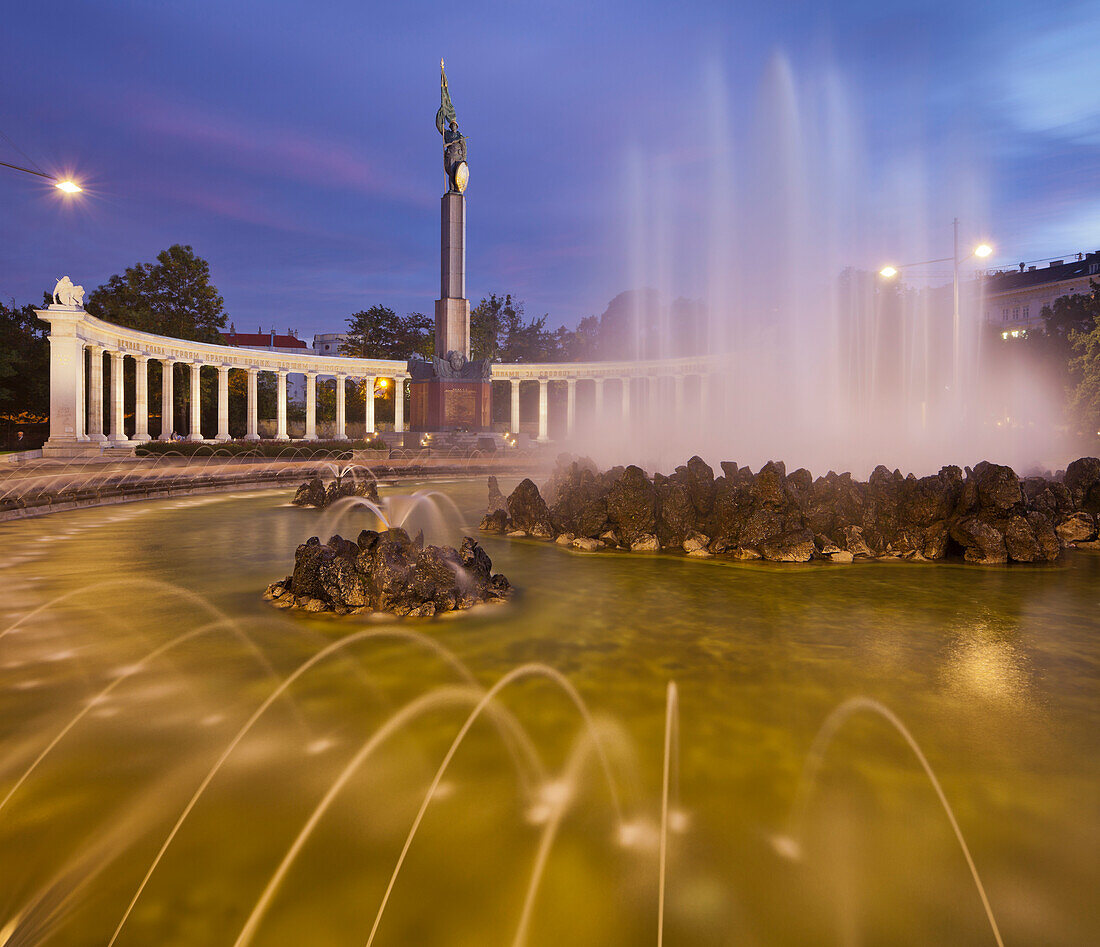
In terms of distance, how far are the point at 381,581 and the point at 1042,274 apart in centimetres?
12250

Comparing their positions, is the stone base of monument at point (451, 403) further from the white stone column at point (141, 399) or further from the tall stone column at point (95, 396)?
the white stone column at point (141, 399)

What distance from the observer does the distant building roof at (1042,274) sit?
92.1m

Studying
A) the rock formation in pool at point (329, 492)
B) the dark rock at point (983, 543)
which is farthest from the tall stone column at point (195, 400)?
the dark rock at point (983, 543)

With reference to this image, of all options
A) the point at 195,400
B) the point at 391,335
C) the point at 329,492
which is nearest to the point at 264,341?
the point at 391,335

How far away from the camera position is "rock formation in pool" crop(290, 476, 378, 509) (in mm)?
22453

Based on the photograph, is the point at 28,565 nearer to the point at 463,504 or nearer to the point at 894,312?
the point at 463,504

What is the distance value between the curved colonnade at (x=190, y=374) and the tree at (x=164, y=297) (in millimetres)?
6863

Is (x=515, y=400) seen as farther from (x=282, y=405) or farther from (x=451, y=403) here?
(x=282, y=405)

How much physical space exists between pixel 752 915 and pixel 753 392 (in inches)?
1436

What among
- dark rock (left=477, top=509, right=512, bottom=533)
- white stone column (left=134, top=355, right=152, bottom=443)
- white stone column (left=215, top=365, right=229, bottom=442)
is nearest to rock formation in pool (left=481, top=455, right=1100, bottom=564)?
dark rock (left=477, top=509, right=512, bottom=533)

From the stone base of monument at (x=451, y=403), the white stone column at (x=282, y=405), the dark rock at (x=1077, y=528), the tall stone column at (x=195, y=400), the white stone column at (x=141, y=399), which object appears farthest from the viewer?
the white stone column at (x=282, y=405)

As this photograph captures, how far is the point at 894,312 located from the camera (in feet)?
144

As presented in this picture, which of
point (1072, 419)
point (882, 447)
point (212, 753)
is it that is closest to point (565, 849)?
point (212, 753)

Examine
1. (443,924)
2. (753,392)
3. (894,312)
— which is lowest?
(443,924)
